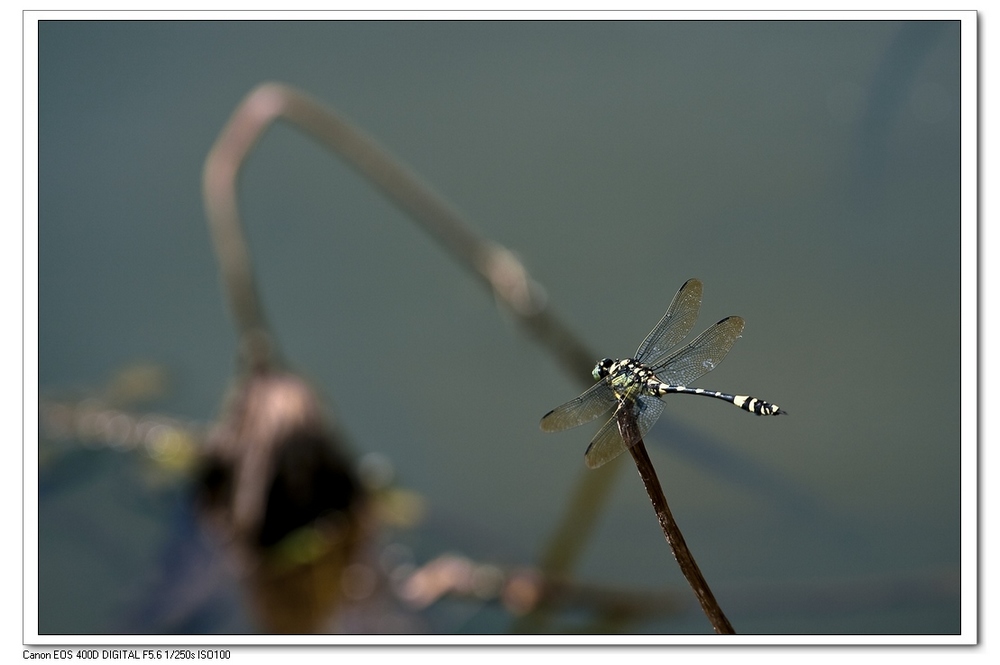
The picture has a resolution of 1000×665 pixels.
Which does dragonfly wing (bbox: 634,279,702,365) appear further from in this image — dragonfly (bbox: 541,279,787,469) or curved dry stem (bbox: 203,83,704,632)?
curved dry stem (bbox: 203,83,704,632)

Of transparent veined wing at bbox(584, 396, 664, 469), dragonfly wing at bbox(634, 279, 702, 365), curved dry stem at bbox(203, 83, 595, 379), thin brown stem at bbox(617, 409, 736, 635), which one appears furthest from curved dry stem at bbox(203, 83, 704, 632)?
thin brown stem at bbox(617, 409, 736, 635)

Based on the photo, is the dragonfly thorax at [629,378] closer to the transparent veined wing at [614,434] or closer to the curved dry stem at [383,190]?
the transparent veined wing at [614,434]

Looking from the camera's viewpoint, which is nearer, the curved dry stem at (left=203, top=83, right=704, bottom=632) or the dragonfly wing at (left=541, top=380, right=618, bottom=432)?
the dragonfly wing at (left=541, top=380, right=618, bottom=432)

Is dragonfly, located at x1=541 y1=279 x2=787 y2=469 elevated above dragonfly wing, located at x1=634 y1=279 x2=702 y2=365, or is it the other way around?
dragonfly wing, located at x1=634 y1=279 x2=702 y2=365

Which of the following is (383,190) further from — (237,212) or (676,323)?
(676,323)

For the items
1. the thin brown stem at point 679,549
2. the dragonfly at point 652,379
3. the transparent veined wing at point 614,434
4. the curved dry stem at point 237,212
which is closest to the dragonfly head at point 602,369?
the dragonfly at point 652,379
